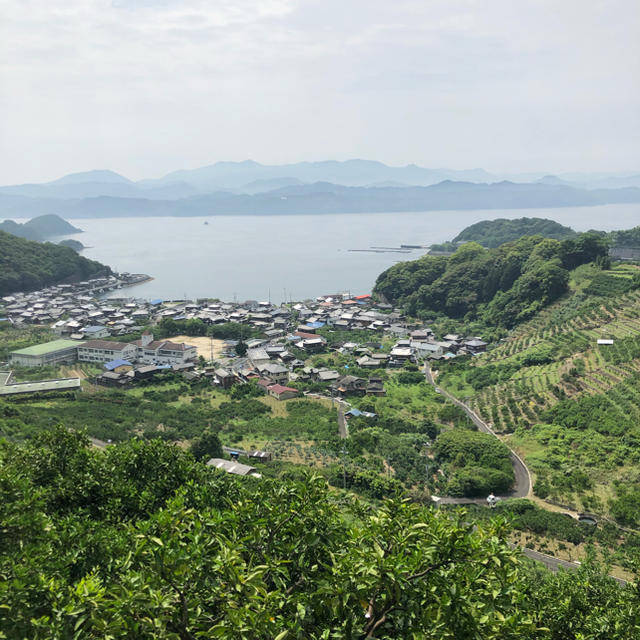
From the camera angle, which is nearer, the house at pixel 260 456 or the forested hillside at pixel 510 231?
the house at pixel 260 456

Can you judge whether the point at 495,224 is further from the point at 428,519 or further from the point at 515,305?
the point at 428,519

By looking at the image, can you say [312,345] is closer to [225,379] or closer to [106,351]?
[225,379]

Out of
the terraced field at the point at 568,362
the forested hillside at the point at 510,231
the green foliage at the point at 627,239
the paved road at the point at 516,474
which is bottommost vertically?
the paved road at the point at 516,474

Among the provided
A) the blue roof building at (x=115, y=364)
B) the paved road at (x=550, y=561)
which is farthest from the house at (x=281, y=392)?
the paved road at (x=550, y=561)

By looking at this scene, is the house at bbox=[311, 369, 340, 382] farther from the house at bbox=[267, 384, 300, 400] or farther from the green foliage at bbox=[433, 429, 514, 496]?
the green foliage at bbox=[433, 429, 514, 496]

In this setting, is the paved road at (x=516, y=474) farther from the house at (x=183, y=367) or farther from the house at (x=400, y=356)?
the house at (x=183, y=367)

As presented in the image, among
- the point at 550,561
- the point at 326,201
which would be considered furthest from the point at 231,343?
the point at 326,201

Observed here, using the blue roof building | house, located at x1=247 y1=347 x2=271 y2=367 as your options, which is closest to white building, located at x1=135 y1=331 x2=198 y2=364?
the blue roof building
